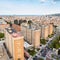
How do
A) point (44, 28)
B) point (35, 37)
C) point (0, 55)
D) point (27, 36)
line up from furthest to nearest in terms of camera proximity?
point (44, 28) < point (27, 36) < point (35, 37) < point (0, 55)

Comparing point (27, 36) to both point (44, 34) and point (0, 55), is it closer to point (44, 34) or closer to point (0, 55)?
point (44, 34)

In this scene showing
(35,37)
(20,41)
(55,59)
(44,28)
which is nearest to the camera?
(20,41)

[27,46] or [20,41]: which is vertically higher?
[20,41]

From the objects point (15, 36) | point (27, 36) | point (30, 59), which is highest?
point (15, 36)

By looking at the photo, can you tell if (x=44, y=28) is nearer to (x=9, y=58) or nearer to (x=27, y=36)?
(x=27, y=36)

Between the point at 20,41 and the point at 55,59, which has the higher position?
the point at 20,41

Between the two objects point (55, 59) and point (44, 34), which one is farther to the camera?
point (44, 34)

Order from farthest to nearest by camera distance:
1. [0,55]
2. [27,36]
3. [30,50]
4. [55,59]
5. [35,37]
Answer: [27,36] → [35,37] → [30,50] → [0,55] → [55,59]

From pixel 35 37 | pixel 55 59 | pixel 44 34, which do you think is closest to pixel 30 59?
pixel 55 59

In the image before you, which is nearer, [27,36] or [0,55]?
[0,55]
